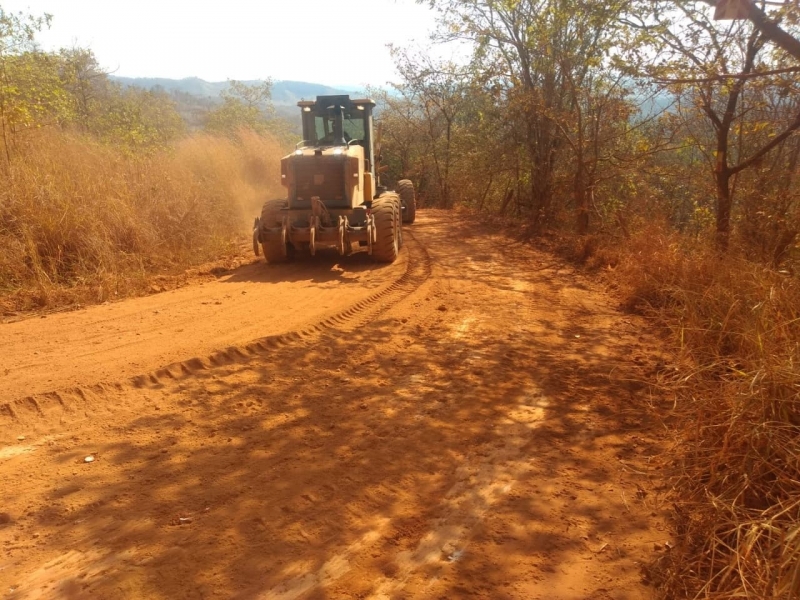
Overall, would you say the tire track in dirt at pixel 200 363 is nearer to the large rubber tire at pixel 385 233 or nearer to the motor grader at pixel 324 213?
the large rubber tire at pixel 385 233

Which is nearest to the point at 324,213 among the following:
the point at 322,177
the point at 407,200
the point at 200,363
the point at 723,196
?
the point at 322,177

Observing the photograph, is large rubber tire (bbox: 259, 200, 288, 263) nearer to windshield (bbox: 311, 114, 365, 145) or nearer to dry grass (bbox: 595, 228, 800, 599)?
windshield (bbox: 311, 114, 365, 145)

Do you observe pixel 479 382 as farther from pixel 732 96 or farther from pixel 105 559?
pixel 732 96

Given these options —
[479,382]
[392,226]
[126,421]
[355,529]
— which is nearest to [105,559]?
[355,529]

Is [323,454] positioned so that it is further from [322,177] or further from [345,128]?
[345,128]

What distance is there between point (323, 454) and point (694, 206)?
31.2 ft

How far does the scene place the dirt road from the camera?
9.02 ft

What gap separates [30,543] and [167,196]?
865 centimetres

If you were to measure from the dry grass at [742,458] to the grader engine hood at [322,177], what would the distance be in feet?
19.8

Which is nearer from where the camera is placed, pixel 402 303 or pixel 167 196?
pixel 402 303

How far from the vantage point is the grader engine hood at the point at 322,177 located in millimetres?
9359

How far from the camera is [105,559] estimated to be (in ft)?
9.11

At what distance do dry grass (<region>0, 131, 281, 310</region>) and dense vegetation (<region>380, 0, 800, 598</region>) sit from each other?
274 inches

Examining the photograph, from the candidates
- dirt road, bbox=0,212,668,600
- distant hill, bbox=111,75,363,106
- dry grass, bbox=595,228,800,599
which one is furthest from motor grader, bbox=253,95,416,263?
distant hill, bbox=111,75,363,106
